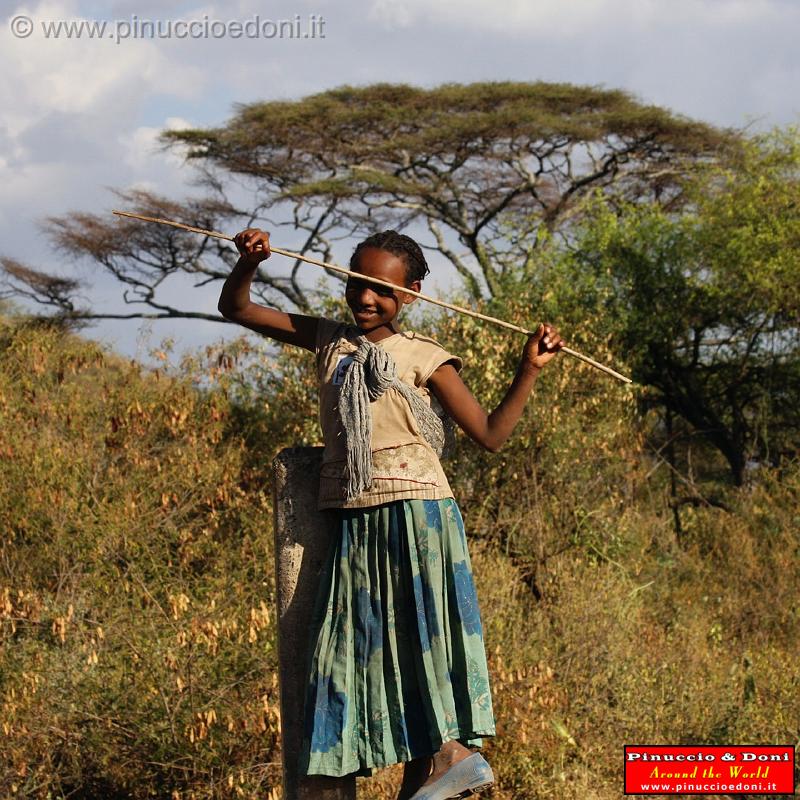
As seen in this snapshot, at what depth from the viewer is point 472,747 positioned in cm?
301

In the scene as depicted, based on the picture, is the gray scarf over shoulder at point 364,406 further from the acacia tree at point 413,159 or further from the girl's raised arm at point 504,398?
the acacia tree at point 413,159

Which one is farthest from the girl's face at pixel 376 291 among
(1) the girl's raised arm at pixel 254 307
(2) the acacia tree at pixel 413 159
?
(2) the acacia tree at pixel 413 159

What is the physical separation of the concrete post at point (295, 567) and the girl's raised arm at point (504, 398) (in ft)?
1.25

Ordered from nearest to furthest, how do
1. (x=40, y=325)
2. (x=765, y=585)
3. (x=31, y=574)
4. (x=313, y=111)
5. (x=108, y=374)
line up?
(x=31, y=574), (x=765, y=585), (x=108, y=374), (x=40, y=325), (x=313, y=111)

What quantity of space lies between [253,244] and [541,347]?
77 cm

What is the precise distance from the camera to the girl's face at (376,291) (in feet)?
9.63

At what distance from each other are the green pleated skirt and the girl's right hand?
684 millimetres

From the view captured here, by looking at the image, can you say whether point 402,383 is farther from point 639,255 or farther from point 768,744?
point 639,255

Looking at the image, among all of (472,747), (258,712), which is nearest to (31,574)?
(258,712)

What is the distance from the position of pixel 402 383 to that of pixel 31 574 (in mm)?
3928

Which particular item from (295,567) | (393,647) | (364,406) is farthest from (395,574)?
(364,406)

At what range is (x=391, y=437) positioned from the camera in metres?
2.86

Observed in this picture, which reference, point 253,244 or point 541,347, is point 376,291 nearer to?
point 253,244

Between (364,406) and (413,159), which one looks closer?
(364,406)
